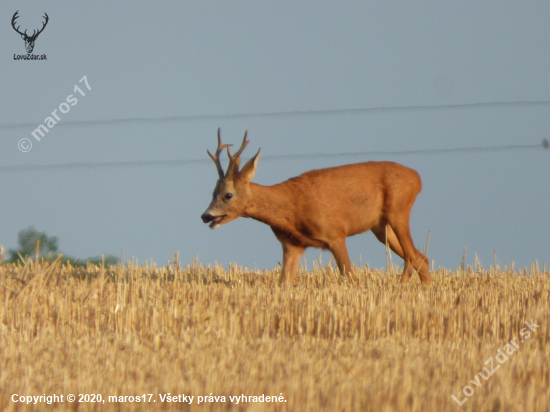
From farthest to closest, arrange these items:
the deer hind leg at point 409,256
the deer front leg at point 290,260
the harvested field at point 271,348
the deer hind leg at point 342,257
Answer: the deer hind leg at point 409,256
the deer front leg at point 290,260
the deer hind leg at point 342,257
the harvested field at point 271,348

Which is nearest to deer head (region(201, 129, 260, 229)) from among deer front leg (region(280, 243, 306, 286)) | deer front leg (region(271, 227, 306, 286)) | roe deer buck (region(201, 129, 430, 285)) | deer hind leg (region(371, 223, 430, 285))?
roe deer buck (region(201, 129, 430, 285))

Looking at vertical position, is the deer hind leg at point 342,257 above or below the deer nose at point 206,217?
below

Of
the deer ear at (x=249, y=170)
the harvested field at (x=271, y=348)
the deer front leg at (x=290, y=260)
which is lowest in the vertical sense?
the harvested field at (x=271, y=348)

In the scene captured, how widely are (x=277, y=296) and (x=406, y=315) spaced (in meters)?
1.39

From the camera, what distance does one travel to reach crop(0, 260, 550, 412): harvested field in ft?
12.1

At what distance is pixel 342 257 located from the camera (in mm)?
9352

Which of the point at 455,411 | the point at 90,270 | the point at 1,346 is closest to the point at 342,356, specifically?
the point at 455,411

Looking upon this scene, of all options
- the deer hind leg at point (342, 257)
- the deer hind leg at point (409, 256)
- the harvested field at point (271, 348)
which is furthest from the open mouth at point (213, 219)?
the deer hind leg at point (409, 256)

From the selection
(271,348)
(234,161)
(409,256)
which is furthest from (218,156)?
(271,348)

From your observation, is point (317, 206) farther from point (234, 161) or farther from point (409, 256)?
point (409, 256)

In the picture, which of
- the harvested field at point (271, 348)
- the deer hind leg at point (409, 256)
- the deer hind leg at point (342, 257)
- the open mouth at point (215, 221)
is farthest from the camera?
the deer hind leg at point (409, 256)

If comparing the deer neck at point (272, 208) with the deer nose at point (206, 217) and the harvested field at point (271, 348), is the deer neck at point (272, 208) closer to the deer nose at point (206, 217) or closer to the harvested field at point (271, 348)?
the deer nose at point (206, 217)

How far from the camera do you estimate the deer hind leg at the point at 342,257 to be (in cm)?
915

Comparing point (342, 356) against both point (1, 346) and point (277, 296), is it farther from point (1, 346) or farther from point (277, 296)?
point (1, 346)
